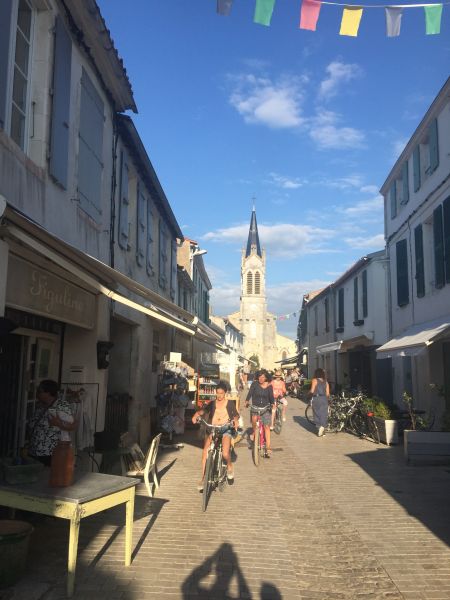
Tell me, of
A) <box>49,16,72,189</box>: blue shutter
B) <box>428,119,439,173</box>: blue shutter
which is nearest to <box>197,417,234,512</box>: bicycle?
<box>49,16,72,189</box>: blue shutter

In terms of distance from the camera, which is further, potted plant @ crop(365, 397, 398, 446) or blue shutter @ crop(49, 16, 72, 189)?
potted plant @ crop(365, 397, 398, 446)

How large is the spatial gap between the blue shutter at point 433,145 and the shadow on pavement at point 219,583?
33.0ft

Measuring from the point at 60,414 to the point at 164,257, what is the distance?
31.8 feet

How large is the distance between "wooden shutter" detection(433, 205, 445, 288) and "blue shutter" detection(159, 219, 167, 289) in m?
6.55

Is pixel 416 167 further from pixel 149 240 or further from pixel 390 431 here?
pixel 149 240

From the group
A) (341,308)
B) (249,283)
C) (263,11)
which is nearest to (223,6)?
(263,11)

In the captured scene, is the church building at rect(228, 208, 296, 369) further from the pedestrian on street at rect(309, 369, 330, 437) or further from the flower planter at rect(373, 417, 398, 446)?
the flower planter at rect(373, 417, 398, 446)

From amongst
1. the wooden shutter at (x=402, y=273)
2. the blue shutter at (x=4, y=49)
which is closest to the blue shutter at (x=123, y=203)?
the blue shutter at (x=4, y=49)

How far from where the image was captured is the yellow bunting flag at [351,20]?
23.7ft

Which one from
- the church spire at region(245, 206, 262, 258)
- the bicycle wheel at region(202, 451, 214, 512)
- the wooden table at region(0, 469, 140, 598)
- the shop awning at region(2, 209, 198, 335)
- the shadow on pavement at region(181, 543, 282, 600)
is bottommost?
the shadow on pavement at region(181, 543, 282, 600)

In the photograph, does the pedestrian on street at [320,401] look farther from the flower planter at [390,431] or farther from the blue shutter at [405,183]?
the blue shutter at [405,183]

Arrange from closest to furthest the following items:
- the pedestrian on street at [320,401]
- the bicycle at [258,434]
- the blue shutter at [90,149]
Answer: the blue shutter at [90,149], the bicycle at [258,434], the pedestrian on street at [320,401]

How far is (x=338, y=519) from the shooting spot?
596cm

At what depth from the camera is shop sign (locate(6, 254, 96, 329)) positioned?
481 cm
